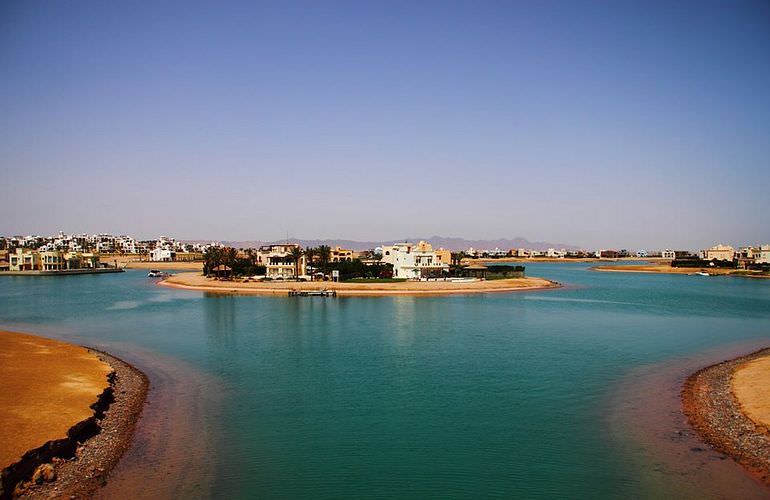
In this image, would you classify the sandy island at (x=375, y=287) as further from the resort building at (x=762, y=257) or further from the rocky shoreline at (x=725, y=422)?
the resort building at (x=762, y=257)

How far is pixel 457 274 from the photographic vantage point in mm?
88688

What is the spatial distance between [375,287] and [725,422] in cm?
5475

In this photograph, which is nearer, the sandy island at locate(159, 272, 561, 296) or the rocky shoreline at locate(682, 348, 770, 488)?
the rocky shoreline at locate(682, 348, 770, 488)

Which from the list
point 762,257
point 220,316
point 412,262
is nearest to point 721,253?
point 762,257

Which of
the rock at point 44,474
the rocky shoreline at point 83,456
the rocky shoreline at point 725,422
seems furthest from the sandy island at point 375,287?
the rock at point 44,474

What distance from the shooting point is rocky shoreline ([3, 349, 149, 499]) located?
1240 centimetres

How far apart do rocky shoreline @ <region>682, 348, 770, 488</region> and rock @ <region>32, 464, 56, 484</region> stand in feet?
57.1

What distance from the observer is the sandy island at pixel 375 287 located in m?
69.0

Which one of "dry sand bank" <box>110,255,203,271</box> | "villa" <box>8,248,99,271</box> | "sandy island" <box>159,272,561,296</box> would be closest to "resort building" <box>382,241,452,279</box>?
"sandy island" <box>159,272,561,296</box>

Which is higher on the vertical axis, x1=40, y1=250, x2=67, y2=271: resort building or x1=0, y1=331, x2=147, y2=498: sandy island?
x1=40, y1=250, x2=67, y2=271: resort building

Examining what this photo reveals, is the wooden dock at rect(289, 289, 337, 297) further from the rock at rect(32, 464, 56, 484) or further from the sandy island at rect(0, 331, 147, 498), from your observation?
the rock at rect(32, 464, 56, 484)

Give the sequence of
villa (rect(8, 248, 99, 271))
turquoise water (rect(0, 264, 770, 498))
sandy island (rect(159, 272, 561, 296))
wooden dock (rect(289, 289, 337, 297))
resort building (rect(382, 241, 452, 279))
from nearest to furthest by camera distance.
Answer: turquoise water (rect(0, 264, 770, 498)) → wooden dock (rect(289, 289, 337, 297)) → sandy island (rect(159, 272, 561, 296)) → resort building (rect(382, 241, 452, 279)) → villa (rect(8, 248, 99, 271))

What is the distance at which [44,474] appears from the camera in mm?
12797

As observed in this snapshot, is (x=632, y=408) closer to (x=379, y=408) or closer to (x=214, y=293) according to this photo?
(x=379, y=408)
